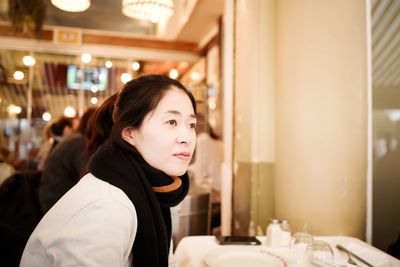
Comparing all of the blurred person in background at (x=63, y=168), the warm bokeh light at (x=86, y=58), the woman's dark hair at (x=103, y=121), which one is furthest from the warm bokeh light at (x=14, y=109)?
the woman's dark hair at (x=103, y=121)

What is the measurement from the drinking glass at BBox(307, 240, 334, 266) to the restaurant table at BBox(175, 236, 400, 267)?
0.03 metres

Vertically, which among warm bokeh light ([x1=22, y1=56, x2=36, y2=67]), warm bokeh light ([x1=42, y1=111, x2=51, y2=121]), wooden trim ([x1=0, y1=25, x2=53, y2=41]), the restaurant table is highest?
wooden trim ([x1=0, y1=25, x2=53, y2=41])

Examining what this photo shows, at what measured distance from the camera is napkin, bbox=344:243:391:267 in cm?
124

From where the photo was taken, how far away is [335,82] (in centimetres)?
178

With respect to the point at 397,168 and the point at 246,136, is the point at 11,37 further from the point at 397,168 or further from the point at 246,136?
the point at 397,168

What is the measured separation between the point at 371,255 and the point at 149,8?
8.01ft

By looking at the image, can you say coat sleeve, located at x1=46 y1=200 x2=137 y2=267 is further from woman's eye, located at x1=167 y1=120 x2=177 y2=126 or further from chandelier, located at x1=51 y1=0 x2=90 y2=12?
chandelier, located at x1=51 y1=0 x2=90 y2=12

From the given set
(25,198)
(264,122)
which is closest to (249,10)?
(264,122)

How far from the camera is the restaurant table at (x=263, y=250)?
1316 mm

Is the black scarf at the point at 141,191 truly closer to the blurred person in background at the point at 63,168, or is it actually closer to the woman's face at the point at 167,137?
the woman's face at the point at 167,137

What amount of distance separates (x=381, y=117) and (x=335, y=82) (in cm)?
33

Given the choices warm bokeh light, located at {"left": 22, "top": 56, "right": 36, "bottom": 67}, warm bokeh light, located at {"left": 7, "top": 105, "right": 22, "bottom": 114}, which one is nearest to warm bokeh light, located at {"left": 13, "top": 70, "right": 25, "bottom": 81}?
warm bokeh light, located at {"left": 22, "top": 56, "right": 36, "bottom": 67}

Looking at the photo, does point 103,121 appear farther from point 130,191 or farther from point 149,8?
point 149,8

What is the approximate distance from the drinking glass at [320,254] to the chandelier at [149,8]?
2.30 meters
